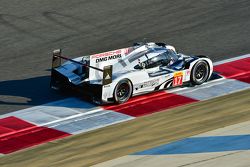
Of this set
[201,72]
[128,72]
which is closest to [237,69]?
[201,72]

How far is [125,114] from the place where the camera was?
20719 mm

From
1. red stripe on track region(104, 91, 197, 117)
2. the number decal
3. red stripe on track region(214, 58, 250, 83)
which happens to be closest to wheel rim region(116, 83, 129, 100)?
red stripe on track region(104, 91, 197, 117)

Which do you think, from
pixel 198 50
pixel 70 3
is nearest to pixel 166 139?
pixel 198 50

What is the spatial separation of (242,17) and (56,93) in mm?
9430

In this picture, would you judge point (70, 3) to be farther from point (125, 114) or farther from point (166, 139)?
point (166, 139)

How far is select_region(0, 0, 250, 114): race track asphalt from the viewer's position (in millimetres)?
25078

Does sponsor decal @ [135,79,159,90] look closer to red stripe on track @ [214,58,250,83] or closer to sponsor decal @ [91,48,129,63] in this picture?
sponsor decal @ [91,48,129,63]

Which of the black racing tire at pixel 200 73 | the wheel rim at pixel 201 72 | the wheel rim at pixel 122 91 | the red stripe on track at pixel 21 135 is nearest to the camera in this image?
the red stripe on track at pixel 21 135

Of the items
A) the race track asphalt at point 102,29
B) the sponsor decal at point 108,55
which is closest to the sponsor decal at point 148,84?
the sponsor decal at point 108,55

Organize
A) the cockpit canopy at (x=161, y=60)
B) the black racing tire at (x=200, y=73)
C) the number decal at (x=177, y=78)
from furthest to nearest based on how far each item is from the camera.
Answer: the black racing tire at (x=200, y=73) < the number decal at (x=177, y=78) < the cockpit canopy at (x=161, y=60)

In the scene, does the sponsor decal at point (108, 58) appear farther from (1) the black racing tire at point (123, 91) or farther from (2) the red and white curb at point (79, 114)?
(2) the red and white curb at point (79, 114)

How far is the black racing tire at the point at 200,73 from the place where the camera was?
22.3 meters

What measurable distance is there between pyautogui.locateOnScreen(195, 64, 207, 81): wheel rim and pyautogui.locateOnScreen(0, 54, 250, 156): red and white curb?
0.81ft

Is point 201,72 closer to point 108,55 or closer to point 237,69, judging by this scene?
point 237,69
